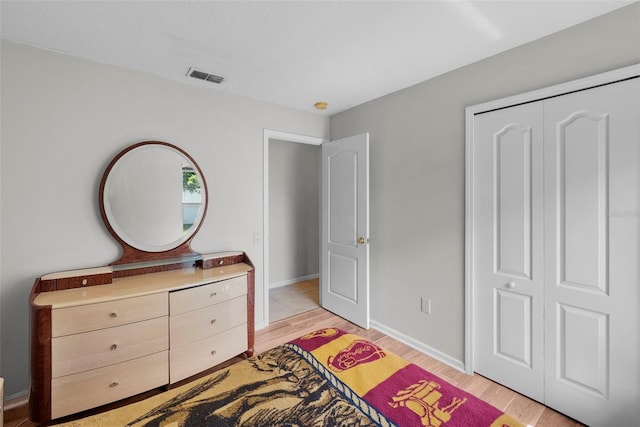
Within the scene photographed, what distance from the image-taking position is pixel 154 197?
89.4 inches

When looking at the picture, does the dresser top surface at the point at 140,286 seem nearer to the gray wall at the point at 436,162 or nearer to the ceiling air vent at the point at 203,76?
the gray wall at the point at 436,162

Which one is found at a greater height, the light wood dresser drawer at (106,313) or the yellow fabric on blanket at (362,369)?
the light wood dresser drawer at (106,313)

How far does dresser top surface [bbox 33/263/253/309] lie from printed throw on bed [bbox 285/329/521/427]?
3.36ft

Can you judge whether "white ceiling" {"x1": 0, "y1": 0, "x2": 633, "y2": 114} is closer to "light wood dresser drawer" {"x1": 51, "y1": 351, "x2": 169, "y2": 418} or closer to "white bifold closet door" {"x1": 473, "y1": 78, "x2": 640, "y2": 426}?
"white bifold closet door" {"x1": 473, "y1": 78, "x2": 640, "y2": 426}

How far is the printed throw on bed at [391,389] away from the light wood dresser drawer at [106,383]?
44.7 inches

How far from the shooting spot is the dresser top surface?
168 cm

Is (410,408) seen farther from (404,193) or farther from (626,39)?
(626,39)

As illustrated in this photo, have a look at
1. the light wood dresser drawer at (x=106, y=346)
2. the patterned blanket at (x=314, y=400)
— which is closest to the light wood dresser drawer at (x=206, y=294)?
the light wood dresser drawer at (x=106, y=346)

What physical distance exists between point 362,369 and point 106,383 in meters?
1.63

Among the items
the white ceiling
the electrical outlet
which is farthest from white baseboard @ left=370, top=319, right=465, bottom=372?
the white ceiling

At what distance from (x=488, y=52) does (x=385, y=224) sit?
159 centimetres

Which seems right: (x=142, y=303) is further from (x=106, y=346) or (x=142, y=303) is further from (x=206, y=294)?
(x=206, y=294)

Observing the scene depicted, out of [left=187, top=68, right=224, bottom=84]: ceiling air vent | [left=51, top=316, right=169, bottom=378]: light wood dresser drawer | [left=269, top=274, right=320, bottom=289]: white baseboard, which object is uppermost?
[left=187, top=68, right=224, bottom=84]: ceiling air vent

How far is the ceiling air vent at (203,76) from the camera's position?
2.26 m
